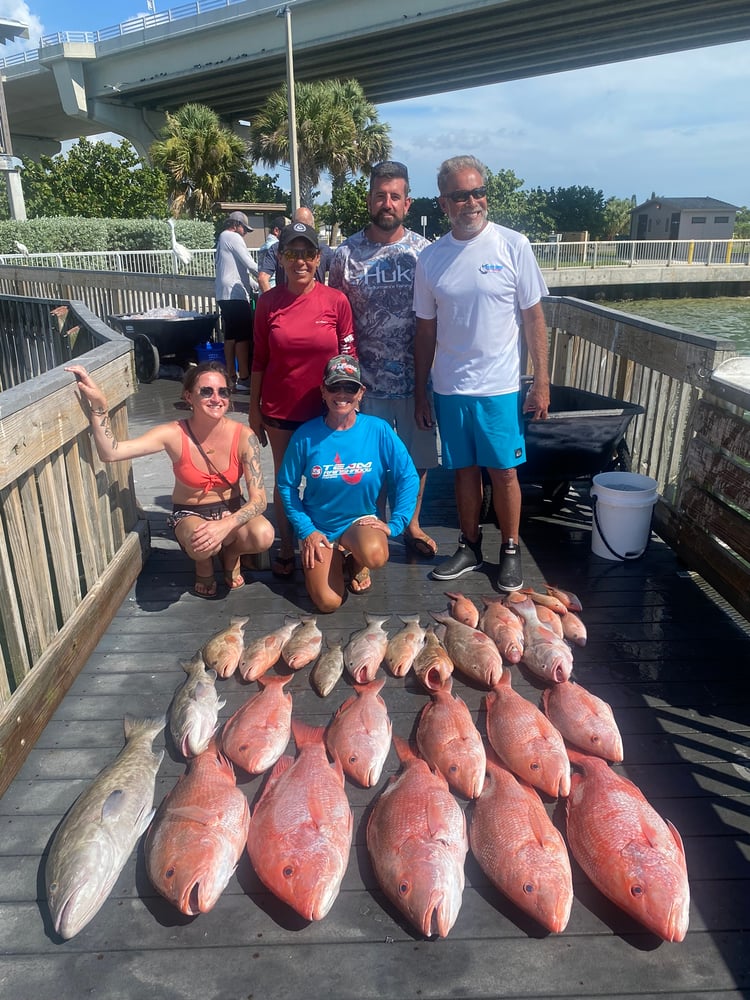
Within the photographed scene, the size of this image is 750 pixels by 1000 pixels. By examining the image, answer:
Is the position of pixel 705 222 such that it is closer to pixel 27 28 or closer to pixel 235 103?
pixel 235 103

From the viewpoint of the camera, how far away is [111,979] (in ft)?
6.00

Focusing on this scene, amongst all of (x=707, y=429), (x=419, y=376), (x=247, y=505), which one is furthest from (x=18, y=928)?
(x=707, y=429)

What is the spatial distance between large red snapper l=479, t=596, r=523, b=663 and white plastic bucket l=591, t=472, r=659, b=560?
3.35 ft

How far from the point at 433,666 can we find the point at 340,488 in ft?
3.63

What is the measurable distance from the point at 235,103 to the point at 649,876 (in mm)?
60411

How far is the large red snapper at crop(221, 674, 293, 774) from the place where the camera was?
2555mm

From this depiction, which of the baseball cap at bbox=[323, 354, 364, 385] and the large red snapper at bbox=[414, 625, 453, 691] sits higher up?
the baseball cap at bbox=[323, 354, 364, 385]

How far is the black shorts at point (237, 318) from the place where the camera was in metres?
7.88

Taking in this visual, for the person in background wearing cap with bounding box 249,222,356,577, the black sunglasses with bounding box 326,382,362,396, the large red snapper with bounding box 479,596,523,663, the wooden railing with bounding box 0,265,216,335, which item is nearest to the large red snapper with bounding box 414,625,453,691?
the large red snapper with bounding box 479,596,523,663

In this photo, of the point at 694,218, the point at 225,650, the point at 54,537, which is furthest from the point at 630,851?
the point at 694,218

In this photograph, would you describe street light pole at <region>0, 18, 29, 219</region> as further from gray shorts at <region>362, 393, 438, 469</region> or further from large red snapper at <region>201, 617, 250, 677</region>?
large red snapper at <region>201, 617, 250, 677</region>

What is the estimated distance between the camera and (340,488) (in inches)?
145

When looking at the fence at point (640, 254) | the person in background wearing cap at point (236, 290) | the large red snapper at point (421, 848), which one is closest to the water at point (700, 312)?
the fence at point (640, 254)

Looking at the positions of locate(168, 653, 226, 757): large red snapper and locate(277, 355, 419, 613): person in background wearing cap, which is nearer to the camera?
locate(168, 653, 226, 757): large red snapper
